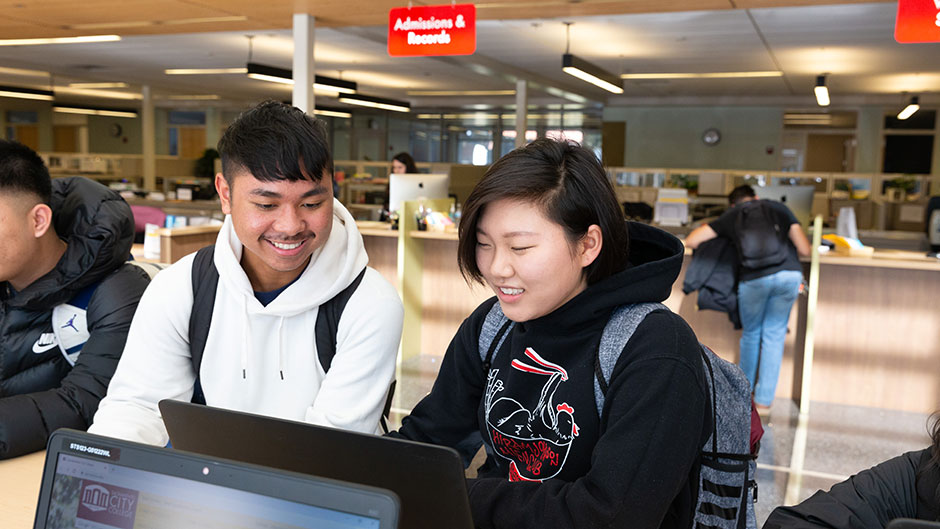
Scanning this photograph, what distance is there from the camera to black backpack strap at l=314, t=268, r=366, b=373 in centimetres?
148

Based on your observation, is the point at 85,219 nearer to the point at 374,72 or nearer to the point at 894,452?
the point at 894,452

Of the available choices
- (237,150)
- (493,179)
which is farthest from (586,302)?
(237,150)

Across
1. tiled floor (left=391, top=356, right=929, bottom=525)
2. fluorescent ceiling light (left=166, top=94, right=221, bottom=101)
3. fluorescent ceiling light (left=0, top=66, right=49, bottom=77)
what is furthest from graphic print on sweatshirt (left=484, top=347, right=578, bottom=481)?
fluorescent ceiling light (left=166, top=94, right=221, bottom=101)

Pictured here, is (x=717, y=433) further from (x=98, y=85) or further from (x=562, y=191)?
(x=98, y=85)

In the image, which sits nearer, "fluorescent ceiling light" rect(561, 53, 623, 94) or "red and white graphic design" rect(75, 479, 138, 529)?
"red and white graphic design" rect(75, 479, 138, 529)

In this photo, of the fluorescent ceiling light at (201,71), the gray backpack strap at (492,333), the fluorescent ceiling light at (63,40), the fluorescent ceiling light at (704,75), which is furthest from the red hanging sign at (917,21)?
the fluorescent ceiling light at (201,71)

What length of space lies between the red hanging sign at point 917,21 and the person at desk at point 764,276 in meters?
1.06

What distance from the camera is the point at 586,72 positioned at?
7320mm

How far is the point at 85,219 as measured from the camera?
5.76 feet

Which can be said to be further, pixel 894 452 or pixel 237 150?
pixel 894 452

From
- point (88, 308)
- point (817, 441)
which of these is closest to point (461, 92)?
point (817, 441)

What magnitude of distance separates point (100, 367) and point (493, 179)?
101 cm

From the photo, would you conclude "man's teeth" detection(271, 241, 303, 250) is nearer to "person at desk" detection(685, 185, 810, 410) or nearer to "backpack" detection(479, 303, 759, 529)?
"backpack" detection(479, 303, 759, 529)

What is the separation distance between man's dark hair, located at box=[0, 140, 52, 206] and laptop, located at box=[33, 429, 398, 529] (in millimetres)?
976
